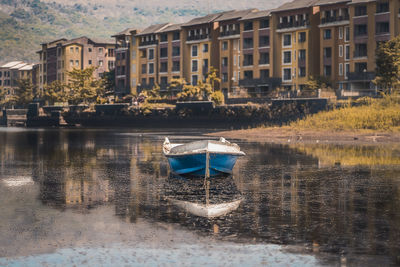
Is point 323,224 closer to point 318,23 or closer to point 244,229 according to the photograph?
point 244,229

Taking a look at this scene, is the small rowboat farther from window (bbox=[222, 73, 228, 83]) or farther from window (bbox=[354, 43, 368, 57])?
window (bbox=[222, 73, 228, 83])

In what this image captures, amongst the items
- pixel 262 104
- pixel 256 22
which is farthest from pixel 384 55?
pixel 256 22

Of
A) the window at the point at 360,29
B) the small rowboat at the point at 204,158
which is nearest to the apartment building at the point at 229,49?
the window at the point at 360,29

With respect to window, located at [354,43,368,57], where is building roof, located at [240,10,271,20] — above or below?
above

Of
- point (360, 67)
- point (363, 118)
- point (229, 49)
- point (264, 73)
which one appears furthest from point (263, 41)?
point (363, 118)

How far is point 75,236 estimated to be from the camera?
15273 millimetres

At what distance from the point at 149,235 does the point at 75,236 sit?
5.84 ft

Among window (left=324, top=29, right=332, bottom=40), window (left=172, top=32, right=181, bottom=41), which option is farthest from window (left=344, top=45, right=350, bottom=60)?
window (left=172, top=32, right=181, bottom=41)

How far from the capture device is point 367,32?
102m

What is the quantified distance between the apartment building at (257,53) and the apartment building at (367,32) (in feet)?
58.4

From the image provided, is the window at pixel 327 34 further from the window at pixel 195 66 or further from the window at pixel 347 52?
the window at pixel 195 66

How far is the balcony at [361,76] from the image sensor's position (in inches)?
3920

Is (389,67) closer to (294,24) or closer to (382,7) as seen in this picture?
(382,7)

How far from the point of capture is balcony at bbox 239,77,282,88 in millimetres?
117625
